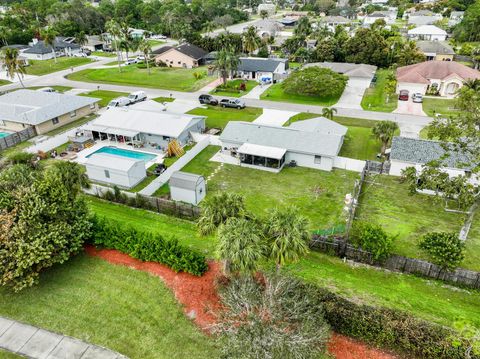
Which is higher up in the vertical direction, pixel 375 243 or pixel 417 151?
pixel 417 151

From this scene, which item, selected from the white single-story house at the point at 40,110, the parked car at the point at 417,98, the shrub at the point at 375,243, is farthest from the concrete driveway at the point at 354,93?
the white single-story house at the point at 40,110

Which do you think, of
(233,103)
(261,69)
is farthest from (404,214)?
(261,69)

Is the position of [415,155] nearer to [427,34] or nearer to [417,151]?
[417,151]

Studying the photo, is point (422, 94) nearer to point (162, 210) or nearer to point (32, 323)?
point (162, 210)

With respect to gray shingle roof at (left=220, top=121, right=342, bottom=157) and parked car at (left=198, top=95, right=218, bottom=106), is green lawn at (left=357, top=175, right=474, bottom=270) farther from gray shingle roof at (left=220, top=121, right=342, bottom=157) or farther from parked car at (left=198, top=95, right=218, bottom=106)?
parked car at (left=198, top=95, right=218, bottom=106)

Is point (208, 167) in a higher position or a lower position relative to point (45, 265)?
lower

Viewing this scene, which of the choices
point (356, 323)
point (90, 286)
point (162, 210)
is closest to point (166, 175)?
point (162, 210)
